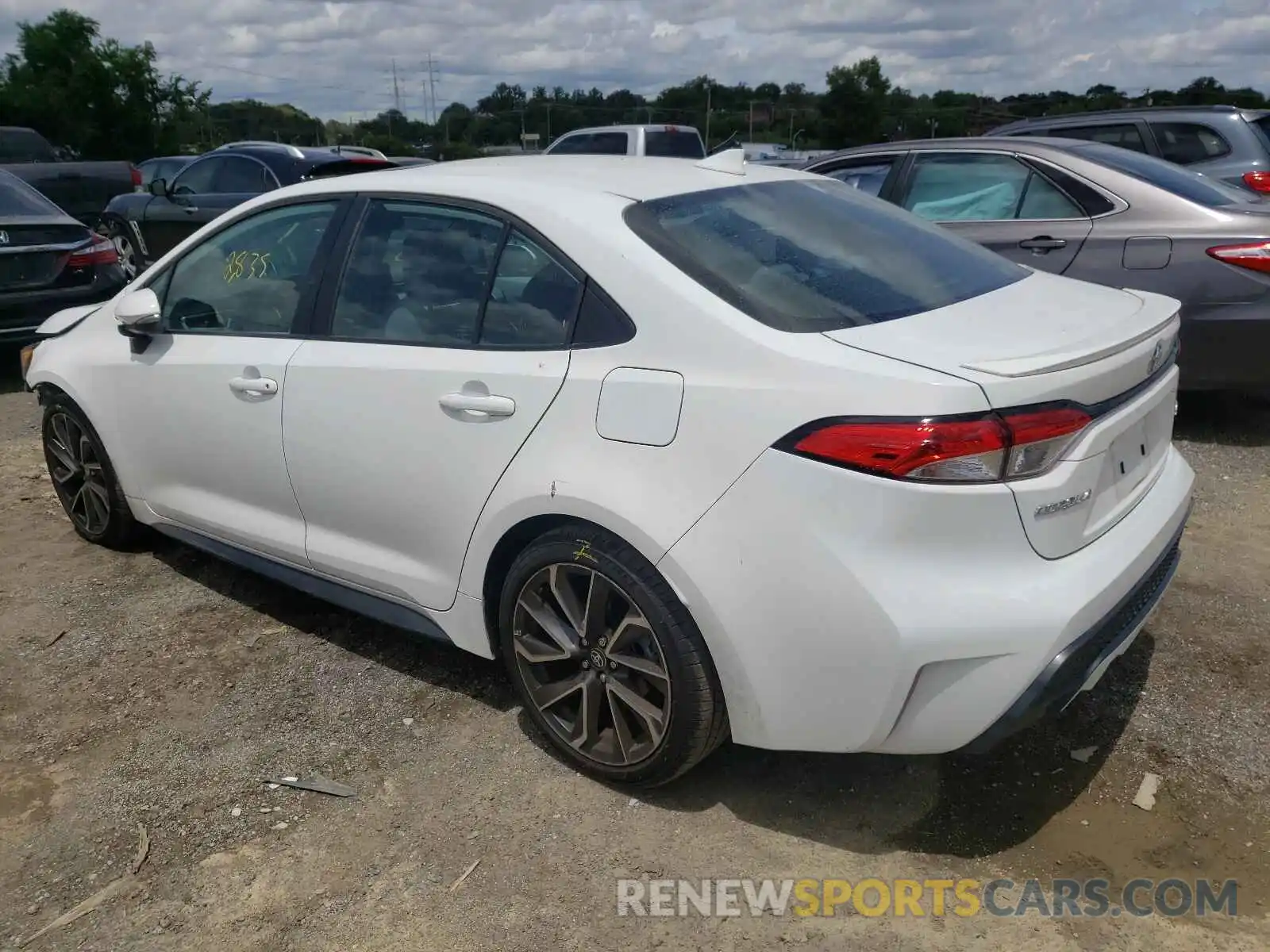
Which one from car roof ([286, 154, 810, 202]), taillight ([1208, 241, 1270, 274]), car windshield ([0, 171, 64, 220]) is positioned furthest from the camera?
car windshield ([0, 171, 64, 220])

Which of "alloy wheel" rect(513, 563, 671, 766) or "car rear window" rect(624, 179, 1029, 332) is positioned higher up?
"car rear window" rect(624, 179, 1029, 332)

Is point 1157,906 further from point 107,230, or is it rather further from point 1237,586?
point 107,230

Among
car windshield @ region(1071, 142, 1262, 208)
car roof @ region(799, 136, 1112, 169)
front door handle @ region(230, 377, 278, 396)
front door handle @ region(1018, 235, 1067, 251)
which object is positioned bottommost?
front door handle @ region(230, 377, 278, 396)

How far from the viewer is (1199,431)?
579cm

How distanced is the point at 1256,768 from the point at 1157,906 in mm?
712

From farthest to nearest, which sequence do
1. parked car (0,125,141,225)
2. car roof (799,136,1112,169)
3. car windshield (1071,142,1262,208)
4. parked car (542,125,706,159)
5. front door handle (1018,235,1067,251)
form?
parked car (542,125,706,159) < parked car (0,125,141,225) < car roof (799,136,1112,169) < front door handle (1018,235,1067,251) < car windshield (1071,142,1262,208)

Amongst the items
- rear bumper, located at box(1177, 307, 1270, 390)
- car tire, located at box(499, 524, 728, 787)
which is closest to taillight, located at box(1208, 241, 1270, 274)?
rear bumper, located at box(1177, 307, 1270, 390)

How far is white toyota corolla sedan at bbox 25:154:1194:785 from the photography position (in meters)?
2.28

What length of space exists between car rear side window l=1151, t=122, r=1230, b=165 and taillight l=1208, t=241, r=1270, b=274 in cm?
419

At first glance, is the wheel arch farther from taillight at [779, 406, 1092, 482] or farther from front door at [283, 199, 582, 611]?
taillight at [779, 406, 1092, 482]

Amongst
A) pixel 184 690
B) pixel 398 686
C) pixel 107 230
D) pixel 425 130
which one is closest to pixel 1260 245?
pixel 398 686

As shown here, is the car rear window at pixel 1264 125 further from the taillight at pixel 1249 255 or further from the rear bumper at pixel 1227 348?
the rear bumper at pixel 1227 348

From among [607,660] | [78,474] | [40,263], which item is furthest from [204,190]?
[607,660]

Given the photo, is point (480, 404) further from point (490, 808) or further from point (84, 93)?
point (84, 93)
